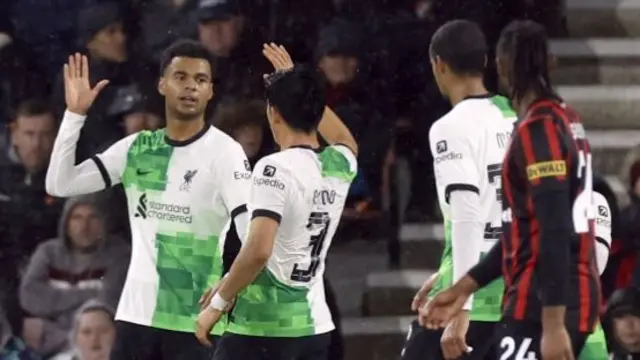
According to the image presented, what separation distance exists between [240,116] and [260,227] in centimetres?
267

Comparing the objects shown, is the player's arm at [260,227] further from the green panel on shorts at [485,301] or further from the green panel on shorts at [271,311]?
the green panel on shorts at [485,301]

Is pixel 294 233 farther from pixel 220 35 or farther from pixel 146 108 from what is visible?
pixel 220 35

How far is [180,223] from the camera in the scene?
18.1 ft

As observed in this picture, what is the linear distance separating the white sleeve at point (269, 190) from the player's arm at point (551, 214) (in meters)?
1.02

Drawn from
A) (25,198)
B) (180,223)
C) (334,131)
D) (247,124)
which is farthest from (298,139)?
(25,198)

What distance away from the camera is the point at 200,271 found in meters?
5.55

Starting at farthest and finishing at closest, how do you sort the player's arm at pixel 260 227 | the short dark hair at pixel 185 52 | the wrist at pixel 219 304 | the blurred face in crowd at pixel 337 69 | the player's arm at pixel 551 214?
the blurred face in crowd at pixel 337 69, the short dark hair at pixel 185 52, the wrist at pixel 219 304, the player's arm at pixel 260 227, the player's arm at pixel 551 214

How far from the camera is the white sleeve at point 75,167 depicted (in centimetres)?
568

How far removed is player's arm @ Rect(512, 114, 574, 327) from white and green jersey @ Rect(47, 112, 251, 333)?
142 centimetres

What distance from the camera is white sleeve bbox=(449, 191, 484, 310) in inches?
208

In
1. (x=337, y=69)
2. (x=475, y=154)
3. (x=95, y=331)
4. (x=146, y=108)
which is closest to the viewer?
(x=475, y=154)

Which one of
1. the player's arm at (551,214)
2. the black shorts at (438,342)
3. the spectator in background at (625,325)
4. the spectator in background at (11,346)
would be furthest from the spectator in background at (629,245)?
the player's arm at (551,214)

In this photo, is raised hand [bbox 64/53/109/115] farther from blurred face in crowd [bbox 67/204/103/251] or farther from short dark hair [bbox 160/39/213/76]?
blurred face in crowd [bbox 67/204/103/251]

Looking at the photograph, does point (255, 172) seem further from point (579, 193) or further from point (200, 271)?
point (579, 193)
